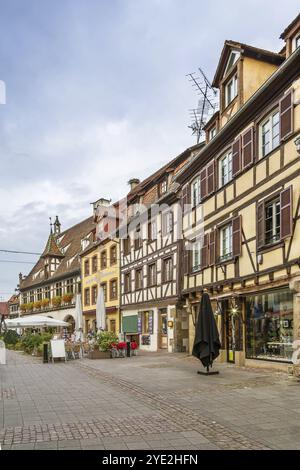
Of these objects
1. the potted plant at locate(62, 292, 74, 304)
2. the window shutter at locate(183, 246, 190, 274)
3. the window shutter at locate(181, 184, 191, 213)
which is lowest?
the potted plant at locate(62, 292, 74, 304)

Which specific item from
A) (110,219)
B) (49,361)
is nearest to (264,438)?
(49,361)

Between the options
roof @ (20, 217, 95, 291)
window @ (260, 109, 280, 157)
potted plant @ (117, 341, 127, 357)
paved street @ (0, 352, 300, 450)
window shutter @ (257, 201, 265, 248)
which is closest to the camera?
paved street @ (0, 352, 300, 450)

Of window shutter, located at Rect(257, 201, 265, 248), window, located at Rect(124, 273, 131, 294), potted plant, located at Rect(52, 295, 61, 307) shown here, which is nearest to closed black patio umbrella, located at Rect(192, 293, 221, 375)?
window shutter, located at Rect(257, 201, 265, 248)

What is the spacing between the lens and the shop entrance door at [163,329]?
80.9 feet

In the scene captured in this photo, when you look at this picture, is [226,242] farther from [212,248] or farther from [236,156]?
[236,156]

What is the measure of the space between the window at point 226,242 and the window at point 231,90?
4.56m

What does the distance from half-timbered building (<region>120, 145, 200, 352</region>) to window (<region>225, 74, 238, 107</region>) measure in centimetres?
613

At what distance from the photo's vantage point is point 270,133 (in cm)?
1475

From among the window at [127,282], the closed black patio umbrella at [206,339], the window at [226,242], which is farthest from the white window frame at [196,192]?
the window at [127,282]

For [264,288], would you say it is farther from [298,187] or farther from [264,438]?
[264,438]

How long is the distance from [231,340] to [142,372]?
13.0 feet

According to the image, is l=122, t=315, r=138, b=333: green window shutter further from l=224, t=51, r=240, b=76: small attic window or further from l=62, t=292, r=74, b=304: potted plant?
l=224, t=51, r=240, b=76: small attic window

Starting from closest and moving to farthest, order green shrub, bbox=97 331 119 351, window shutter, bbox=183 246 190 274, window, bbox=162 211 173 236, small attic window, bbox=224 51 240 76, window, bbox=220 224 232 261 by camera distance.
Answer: small attic window, bbox=224 51 240 76 < window, bbox=220 224 232 261 < green shrub, bbox=97 331 119 351 < window shutter, bbox=183 246 190 274 < window, bbox=162 211 173 236

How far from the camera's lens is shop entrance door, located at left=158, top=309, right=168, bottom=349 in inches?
971
